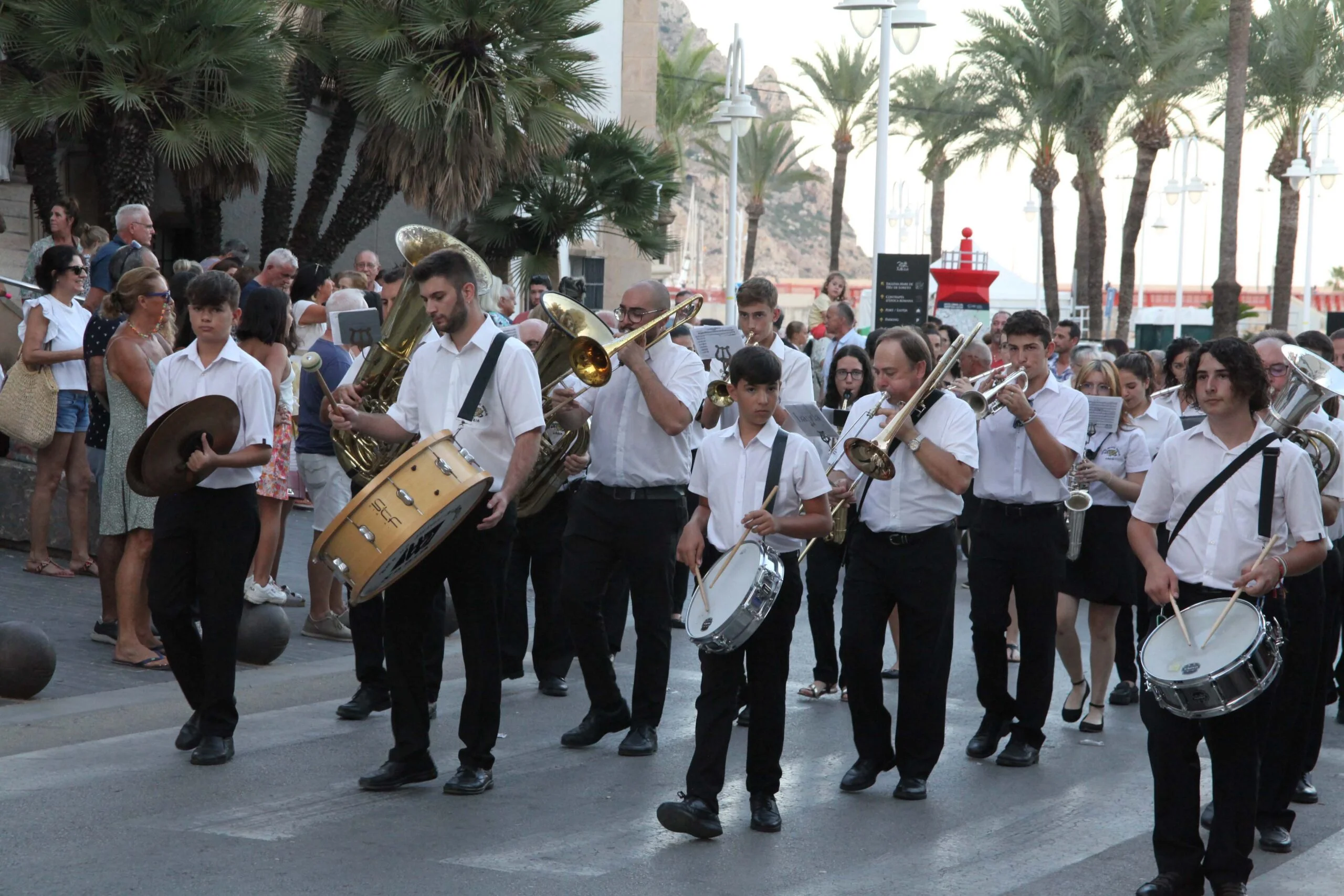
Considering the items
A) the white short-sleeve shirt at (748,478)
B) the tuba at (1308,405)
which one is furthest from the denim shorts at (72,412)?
the tuba at (1308,405)

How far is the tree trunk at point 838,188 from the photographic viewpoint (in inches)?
1857

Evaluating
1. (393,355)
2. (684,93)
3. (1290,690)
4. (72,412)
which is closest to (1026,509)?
(1290,690)

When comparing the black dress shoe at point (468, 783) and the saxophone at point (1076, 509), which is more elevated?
the saxophone at point (1076, 509)

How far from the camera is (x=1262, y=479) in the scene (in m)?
5.18

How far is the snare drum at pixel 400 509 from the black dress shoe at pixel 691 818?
1310mm

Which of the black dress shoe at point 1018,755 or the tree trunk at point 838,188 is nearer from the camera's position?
the black dress shoe at point 1018,755

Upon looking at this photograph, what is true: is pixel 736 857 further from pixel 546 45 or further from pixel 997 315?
pixel 997 315

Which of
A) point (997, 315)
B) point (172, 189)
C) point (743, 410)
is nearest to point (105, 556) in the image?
point (743, 410)

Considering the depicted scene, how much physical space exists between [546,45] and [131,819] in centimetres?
1385

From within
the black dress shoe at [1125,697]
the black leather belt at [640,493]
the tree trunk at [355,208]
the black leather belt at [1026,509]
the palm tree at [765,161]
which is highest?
the palm tree at [765,161]

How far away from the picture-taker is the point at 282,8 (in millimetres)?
17797

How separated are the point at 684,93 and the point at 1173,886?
47.6m

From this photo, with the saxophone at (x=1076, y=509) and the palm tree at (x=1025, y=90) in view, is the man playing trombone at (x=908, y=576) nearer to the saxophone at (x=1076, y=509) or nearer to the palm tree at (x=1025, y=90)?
the saxophone at (x=1076, y=509)

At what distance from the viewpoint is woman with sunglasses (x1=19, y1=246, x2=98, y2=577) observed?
1012 centimetres
